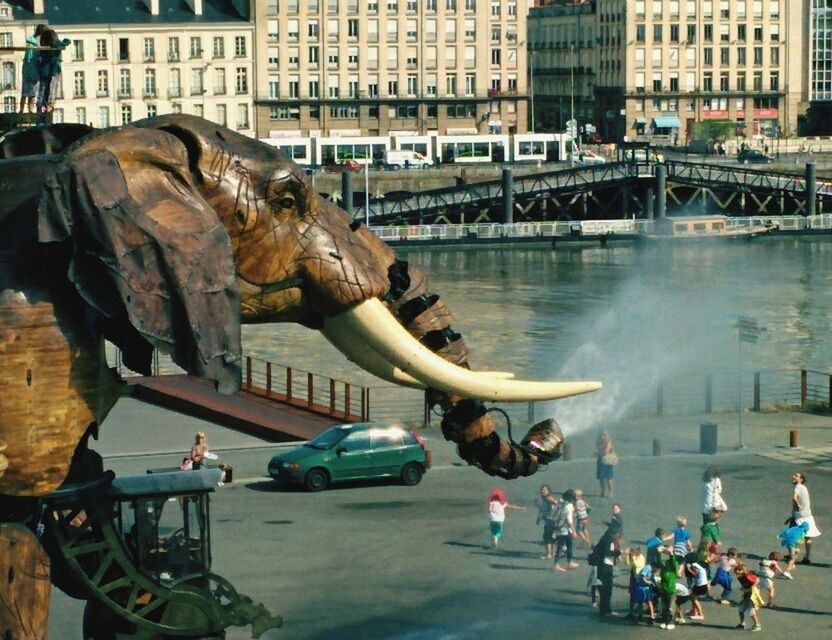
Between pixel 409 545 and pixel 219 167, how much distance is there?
1375 cm

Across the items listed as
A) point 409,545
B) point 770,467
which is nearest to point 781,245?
point 770,467

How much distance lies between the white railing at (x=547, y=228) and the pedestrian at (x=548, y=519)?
204ft

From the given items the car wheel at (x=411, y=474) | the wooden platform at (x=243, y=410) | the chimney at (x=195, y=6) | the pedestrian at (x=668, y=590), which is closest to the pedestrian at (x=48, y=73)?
the pedestrian at (x=668, y=590)

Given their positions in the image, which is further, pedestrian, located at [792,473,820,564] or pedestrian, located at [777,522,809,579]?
pedestrian, located at [792,473,820,564]

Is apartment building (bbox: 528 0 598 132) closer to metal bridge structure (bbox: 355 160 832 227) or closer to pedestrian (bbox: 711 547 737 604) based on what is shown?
metal bridge structure (bbox: 355 160 832 227)

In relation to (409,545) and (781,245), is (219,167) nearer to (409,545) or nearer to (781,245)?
(409,545)

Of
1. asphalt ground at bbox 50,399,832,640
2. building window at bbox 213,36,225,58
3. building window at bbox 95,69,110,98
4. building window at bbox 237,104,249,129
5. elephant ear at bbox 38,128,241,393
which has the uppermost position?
building window at bbox 213,36,225,58

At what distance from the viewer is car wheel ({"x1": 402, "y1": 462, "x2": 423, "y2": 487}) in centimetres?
2575

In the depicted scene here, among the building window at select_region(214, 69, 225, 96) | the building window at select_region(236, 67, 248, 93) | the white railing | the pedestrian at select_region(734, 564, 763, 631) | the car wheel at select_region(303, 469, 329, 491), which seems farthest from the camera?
the building window at select_region(236, 67, 248, 93)

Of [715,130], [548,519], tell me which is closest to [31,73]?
[548,519]

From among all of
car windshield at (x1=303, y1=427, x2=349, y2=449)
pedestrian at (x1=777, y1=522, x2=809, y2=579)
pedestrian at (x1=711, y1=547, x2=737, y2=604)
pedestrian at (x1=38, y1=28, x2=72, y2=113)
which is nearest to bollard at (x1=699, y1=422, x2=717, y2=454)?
car windshield at (x1=303, y1=427, x2=349, y2=449)

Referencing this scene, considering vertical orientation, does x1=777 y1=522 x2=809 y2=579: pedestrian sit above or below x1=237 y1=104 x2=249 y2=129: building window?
below

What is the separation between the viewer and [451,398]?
8.41 meters

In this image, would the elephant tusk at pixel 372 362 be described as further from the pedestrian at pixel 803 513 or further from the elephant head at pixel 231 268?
the pedestrian at pixel 803 513
